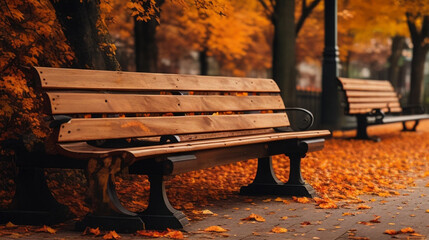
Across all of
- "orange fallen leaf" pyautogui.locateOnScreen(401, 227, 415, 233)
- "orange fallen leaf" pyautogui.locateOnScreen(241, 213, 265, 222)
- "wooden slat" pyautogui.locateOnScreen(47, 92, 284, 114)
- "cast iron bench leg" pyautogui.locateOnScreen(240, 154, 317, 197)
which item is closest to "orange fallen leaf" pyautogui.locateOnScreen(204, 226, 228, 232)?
"orange fallen leaf" pyautogui.locateOnScreen(241, 213, 265, 222)

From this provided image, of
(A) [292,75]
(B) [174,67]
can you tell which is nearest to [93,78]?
(A) [292,75]

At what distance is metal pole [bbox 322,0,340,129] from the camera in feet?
42.6

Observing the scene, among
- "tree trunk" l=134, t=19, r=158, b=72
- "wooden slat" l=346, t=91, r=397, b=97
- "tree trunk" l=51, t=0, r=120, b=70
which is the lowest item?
"wooden slat" l=346, t=91, r=397, b=97

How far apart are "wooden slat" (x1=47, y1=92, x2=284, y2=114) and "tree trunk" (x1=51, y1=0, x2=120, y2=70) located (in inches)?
63.3

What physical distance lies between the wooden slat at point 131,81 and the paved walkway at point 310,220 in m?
1.07

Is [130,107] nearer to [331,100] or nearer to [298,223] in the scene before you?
[298,223]

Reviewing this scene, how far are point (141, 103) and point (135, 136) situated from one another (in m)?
0.33

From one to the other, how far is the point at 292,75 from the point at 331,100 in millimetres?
910

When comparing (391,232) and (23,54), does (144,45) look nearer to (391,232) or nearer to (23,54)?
(23,54)

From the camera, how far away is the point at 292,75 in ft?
44.0

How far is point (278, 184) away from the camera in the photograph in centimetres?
676

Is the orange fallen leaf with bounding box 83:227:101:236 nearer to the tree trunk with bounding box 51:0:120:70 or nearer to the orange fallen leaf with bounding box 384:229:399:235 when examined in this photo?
the orange fallen leaf with bounding box 384:229:399:235

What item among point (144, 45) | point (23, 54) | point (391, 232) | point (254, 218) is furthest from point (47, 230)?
point (144, 45)

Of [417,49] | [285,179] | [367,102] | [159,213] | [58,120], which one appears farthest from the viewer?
[417,49]
